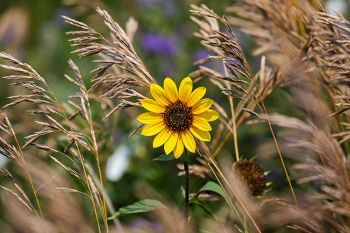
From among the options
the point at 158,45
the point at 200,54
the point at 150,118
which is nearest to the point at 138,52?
the point at 158,45

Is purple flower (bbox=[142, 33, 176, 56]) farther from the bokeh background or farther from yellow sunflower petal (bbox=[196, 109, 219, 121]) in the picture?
yellow sunflower petal (bbox=[196, 109, 219, 121])

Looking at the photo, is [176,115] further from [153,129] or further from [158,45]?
[158,45]

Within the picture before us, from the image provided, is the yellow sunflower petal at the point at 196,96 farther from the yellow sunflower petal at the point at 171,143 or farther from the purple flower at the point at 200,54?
the purple flower at the point at 200,54

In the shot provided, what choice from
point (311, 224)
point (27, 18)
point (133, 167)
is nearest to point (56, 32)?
point (27, 18)

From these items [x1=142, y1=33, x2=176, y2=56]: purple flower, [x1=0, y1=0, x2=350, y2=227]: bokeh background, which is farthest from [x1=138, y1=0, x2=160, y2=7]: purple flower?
[x1=142, y1=33, x2=176, y2=56]: purple flower

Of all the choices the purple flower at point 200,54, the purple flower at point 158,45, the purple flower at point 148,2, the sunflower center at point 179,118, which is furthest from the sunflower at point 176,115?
the purple flower at point 148,2

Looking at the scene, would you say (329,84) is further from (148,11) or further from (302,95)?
(148,11)
